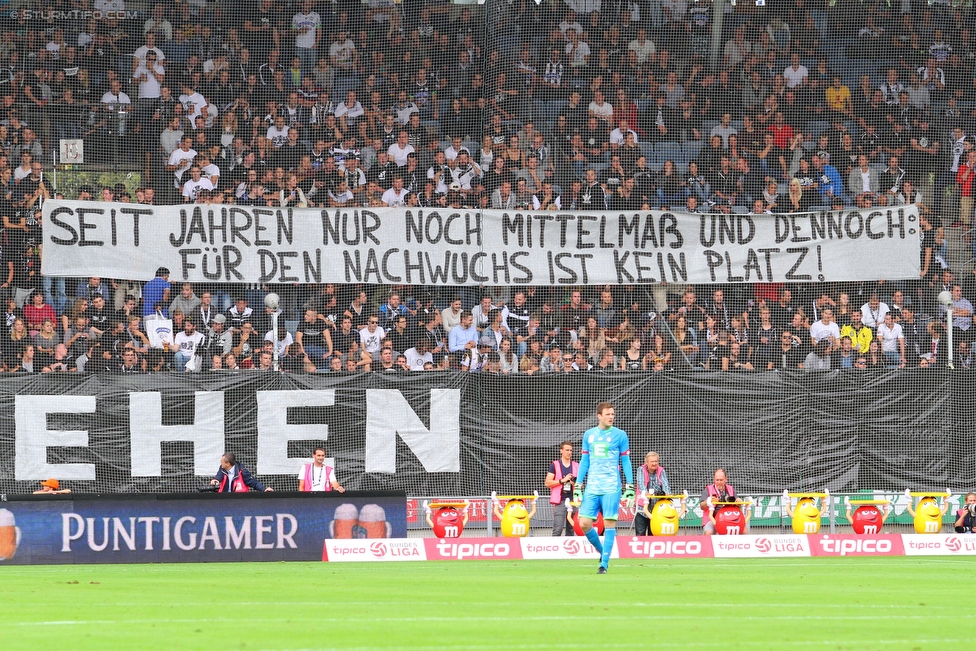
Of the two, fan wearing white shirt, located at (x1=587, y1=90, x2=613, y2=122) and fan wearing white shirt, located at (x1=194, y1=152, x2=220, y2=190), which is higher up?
fan wearing white shirt, located at (x1=587, y1=90, x2=613, y2=122)

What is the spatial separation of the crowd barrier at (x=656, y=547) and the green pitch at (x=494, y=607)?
1.12m

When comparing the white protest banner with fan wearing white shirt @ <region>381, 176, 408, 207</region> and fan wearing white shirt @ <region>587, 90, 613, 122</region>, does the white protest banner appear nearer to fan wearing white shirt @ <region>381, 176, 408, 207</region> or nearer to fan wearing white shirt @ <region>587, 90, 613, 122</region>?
fan wearing white shirt @ <region>381, 176, 408, 207</region>

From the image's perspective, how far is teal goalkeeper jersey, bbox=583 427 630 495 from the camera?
565 inches

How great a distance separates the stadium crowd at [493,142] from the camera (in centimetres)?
2183

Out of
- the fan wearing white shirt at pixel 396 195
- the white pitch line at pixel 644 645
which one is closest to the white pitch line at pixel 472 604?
the white pitch line at pixel 644 645

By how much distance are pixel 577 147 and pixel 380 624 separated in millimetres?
14661

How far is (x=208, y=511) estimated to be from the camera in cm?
1778

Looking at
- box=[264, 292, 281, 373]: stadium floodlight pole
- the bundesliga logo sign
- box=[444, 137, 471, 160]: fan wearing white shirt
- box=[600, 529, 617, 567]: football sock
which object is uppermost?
box=[444, 137, 471, 160]: fan wearing white shirt

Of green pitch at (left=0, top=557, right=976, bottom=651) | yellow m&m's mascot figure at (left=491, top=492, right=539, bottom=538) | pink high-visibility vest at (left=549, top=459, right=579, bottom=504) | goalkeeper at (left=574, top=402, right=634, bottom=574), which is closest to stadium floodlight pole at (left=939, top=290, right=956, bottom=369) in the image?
green pitch at (left=0, top=557, right=976, bottom=651)

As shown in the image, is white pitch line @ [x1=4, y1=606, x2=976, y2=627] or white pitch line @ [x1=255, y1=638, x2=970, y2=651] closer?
white pitch line @ [x1=255, y1=638, x2=970, y2=651]

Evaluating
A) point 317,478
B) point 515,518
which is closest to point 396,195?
point 317,478

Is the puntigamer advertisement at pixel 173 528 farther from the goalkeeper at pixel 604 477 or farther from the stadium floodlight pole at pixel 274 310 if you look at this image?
the goalkeeper at pixel 604 477

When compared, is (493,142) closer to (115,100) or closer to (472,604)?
(115,100)

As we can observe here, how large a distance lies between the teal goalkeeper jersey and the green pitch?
96cm
